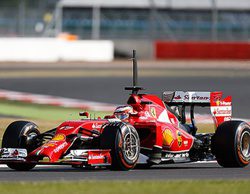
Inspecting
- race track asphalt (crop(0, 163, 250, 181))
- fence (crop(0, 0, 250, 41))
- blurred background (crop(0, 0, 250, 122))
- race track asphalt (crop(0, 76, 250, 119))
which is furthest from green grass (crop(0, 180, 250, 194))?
fence (crop(0, 0, 250, 41))

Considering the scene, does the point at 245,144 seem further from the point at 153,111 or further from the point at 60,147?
the point at 60,147

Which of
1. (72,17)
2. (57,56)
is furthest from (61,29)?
(57,56)

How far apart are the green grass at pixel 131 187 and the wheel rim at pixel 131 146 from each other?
151cm

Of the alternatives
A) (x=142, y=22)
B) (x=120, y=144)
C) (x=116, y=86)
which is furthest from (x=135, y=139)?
(x=142, y=22)

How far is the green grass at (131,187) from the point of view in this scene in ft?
31.2

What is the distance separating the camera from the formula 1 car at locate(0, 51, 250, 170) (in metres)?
11.7

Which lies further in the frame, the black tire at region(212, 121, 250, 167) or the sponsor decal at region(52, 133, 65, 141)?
the black tire at region(212, 121, 250, 167)

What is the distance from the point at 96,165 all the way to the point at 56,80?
23.5 m

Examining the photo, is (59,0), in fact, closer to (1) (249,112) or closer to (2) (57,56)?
Answer: (2) (57,56)

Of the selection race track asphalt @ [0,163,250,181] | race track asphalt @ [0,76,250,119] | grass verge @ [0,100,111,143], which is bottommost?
race track asphalt @ [0,163,250,181]

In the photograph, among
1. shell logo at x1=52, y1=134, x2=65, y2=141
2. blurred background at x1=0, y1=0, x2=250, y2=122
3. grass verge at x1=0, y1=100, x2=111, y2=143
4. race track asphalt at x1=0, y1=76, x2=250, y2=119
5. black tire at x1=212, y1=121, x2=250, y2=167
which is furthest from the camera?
blurred background at x1=0, y1=0, x2=250, y2=122

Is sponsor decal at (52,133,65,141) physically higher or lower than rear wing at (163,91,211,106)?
lower

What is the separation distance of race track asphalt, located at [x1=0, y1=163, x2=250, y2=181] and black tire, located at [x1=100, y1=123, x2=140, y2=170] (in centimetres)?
12

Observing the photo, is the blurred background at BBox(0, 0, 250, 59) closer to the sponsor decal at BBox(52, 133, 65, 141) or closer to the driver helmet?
the driver helmet
